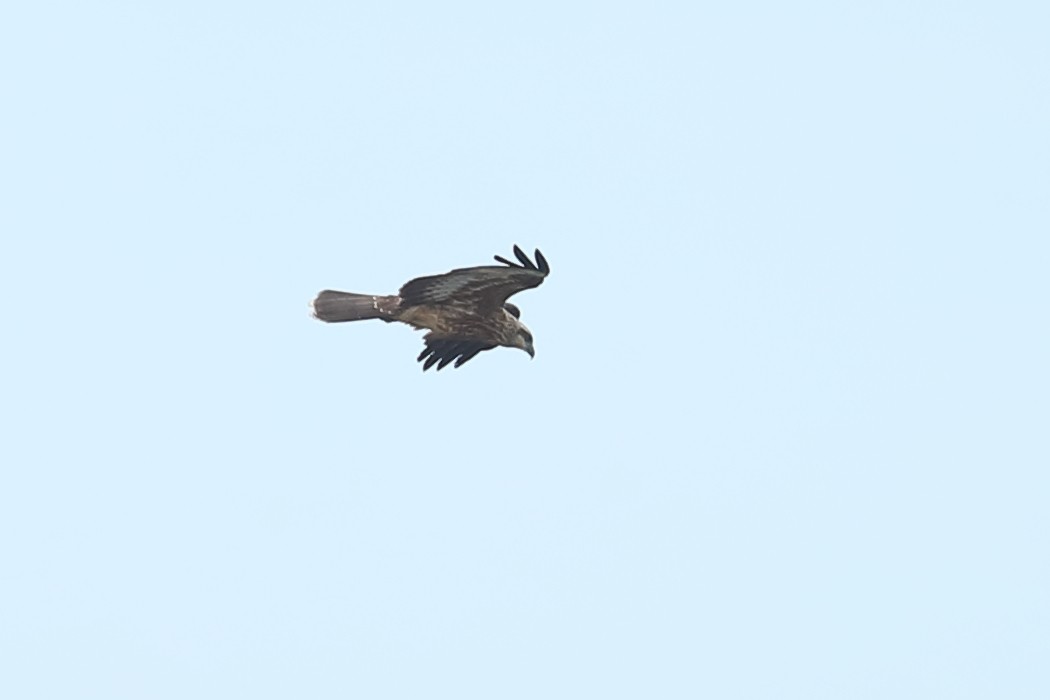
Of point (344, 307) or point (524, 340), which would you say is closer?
point (524, 340)

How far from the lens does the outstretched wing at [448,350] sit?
27.2 meters

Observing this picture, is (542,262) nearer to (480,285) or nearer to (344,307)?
(480,285)

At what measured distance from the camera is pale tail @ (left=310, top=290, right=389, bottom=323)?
2762 cm

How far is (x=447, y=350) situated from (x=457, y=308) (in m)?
0.81

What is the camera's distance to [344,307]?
27734 millimetres

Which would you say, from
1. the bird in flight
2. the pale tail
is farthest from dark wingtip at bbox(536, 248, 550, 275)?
Result: the pale tail

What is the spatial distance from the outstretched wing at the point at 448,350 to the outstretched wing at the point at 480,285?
23.6 inches

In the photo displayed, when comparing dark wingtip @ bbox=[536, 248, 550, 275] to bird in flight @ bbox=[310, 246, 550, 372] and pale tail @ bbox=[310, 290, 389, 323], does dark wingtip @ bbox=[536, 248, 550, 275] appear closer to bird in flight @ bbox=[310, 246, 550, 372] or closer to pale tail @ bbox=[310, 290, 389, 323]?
bird in flight @ bbox=[310, 246, 550, 372]

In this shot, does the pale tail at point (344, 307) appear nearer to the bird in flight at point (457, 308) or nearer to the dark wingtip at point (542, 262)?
the bird in flight at point (457, 308)

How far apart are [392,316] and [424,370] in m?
0.70

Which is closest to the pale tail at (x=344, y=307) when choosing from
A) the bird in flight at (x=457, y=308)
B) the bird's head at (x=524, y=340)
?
the bird in flight at (x=457, y=308)

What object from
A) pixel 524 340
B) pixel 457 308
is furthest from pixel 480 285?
pixel 524 340

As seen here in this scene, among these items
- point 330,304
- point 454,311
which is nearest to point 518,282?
point 454,311

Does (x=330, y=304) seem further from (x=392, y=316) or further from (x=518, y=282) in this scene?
(x=518, y=282)
